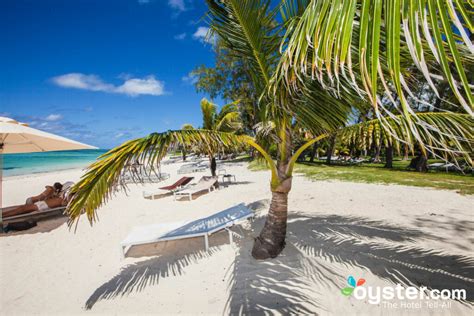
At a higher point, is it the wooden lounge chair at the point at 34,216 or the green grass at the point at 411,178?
the green grass at the point at 411,178

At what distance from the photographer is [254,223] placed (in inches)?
212

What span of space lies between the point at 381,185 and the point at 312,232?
6.16 meters

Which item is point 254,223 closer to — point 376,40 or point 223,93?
point 376,40

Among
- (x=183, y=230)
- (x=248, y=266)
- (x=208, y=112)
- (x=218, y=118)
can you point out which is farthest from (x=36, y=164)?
(x=248, y=266)

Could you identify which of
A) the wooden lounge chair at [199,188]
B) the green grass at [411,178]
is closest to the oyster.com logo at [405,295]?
the green grass at [411,178]

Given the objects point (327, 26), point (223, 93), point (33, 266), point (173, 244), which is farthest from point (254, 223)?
point (223, 93)

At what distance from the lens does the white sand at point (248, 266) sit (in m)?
2.81

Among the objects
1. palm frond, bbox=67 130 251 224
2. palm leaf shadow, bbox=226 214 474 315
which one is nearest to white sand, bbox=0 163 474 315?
palm leaf shadow, bbox=226 214 474 315

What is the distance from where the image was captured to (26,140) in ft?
21.3

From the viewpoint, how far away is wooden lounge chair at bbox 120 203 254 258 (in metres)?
→ 4.05

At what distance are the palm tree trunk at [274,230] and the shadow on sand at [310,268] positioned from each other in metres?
0.13

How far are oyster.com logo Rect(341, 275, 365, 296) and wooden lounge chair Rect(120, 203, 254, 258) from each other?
2.06m

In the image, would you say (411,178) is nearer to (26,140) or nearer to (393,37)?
(393,37)

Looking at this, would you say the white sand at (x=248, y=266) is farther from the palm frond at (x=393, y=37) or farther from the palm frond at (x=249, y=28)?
the palm frond at (x=249, y=28)
